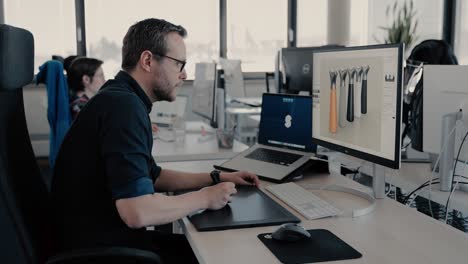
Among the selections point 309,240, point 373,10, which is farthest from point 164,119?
point 373,10

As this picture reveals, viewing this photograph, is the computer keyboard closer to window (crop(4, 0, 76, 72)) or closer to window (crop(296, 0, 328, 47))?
window (crop(4, 0, 76, 72))

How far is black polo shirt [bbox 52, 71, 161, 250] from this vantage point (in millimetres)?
1369

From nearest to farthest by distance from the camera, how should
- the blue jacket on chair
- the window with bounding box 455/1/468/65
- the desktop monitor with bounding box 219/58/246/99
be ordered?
1. the blue jacket on chair
2. the desktop monitor with bounding box 219/58/246/99
3. the window with bounding box 455/1/468/65

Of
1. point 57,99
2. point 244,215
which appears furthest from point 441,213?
point 57,99

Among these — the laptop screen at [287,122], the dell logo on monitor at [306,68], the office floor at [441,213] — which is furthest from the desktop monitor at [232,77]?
the office floor at [441,213]

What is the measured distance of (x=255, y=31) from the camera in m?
6.89

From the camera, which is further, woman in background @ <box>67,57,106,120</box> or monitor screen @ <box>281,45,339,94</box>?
woman in background @ <box>67,57,106,120</box>

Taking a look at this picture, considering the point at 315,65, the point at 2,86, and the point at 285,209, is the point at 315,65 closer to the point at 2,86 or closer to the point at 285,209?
the point at 285,209

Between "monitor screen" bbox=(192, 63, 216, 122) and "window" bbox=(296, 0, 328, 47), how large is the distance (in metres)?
3.68

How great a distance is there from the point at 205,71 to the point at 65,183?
2.05m

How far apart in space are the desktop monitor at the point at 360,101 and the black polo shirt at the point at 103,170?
671mm

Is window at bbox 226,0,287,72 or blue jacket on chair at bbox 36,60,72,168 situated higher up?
window at bbox 226,0,287,72

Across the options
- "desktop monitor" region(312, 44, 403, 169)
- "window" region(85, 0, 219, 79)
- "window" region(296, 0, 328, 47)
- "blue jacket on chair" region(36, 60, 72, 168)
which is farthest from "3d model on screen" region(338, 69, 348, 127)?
"window" region(296, 0, 328, 47)

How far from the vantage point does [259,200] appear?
1697 millimetres
